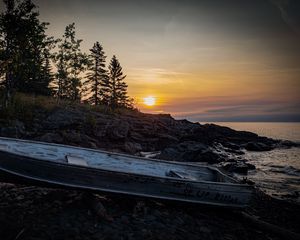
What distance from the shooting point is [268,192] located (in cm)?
1427

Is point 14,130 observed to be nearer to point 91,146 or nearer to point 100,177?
point 91,146

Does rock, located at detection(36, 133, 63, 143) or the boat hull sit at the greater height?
rock, located at detection(36, 133, 63, 143)

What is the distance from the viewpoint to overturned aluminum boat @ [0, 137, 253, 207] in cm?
747

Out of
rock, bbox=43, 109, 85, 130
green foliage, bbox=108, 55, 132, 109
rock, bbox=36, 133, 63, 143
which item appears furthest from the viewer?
green foliage, bbox=108, 55, 132, 109

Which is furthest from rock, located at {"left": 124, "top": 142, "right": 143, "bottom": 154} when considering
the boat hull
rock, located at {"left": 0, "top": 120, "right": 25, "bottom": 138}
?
the boat hull

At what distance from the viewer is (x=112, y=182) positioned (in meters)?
7.82

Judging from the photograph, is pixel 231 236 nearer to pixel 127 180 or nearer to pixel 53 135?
pixel 127 180

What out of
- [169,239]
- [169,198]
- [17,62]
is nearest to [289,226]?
[169,198]

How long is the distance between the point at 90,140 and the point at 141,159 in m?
12.3

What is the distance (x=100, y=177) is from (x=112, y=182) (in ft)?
1.27

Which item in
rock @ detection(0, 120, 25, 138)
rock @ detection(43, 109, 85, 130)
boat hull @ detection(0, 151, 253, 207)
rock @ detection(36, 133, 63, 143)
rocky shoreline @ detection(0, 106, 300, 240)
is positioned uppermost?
rock @ detection(43, 109, 85, 130)

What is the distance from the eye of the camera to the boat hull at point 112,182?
7449mm

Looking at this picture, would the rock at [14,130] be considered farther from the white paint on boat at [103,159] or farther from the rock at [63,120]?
the white paint on boat at [103,159]

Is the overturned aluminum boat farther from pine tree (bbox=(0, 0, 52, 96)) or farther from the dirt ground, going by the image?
pine tree (bbox=(0, 0, 52, 96))
